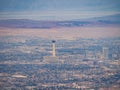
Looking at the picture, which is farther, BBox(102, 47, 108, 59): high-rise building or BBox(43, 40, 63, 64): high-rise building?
BBox(102, 47, 108, 59): high-rise building

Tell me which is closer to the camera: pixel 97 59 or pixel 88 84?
pixel 88 84

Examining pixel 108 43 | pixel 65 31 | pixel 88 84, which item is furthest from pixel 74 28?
pixel 88 84

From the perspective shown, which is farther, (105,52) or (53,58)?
(105,52)

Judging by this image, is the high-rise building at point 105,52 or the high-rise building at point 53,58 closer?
the high-rise building at point 53,58

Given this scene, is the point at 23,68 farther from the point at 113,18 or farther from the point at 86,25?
the point at 113,18

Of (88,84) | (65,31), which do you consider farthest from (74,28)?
(88,84)

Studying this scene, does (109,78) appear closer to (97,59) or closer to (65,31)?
(97,59)

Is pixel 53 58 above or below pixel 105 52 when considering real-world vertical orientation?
below

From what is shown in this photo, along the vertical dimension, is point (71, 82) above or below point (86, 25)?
below

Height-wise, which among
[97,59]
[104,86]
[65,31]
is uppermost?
[65,31]
